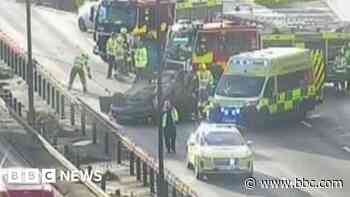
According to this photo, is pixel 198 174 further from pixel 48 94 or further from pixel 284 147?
pixel 48 94

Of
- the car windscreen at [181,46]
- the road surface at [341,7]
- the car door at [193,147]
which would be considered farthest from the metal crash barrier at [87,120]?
the road surface at [341,7]

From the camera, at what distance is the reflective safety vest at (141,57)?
41250mm

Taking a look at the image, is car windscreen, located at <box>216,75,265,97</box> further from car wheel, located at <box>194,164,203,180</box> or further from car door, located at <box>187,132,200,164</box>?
car wheel, located at <box>194,164,203,180</box>

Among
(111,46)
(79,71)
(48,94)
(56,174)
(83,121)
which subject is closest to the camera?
(56,174)

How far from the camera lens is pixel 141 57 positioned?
41.5m

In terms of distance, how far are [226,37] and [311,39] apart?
282cm

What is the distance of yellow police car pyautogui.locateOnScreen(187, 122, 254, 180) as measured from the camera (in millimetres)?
28781

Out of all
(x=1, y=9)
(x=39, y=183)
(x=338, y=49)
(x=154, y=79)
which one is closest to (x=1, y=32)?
(x=1, y=9)

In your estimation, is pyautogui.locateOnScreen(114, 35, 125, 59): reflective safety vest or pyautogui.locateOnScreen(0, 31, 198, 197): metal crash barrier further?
pyautogui.locateOnScreen(114, 35, 125, 59): reflective safety vest

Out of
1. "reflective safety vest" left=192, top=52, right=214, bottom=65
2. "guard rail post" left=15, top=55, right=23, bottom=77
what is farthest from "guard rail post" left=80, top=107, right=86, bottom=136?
"guard rail post" left=15, top=55, right=23, bottom=77

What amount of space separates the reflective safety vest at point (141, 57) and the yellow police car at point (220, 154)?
1177 centimetres

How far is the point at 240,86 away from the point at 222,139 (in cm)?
518

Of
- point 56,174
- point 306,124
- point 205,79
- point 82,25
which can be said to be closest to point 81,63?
point 205,79

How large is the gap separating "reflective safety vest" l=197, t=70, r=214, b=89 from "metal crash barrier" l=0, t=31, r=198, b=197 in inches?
115
